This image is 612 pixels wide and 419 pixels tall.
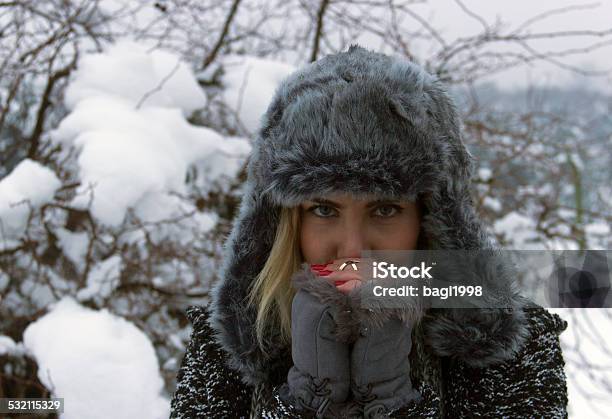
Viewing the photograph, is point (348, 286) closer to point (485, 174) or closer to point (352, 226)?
point (352, 226)

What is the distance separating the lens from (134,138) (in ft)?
6.88

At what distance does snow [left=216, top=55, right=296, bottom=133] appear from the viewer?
2412 mm

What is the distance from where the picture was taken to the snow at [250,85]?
95.0 inches

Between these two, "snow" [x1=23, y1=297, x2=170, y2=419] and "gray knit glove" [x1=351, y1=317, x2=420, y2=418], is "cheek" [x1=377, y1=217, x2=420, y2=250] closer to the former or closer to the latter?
"gray knit glove" [x1=351, y1=317, x2=420, y2=418]

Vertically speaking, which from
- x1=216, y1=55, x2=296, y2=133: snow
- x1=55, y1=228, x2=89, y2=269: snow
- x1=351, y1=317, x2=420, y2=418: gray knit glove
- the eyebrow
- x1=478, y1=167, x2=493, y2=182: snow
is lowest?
x1=351, y1=317, x2=420, y2=418: gray knit glove

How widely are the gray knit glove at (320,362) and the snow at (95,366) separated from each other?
916mm

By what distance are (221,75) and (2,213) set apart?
1.12 meters

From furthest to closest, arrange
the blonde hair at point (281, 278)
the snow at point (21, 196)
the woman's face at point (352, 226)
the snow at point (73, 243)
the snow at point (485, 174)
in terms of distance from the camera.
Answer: the snow at point (485, 174) → the snow at point (73, 243) → the snow at point (21, 196) → the blonde hair at point (281, 278) → the woman's face at point (352, 226)

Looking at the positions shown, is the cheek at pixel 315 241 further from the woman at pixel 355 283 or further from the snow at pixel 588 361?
the snow at pixel 588 361

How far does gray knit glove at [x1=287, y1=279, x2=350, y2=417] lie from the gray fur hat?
217mm

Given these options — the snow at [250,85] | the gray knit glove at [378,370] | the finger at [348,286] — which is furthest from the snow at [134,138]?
the gray knit glove at [378,370]

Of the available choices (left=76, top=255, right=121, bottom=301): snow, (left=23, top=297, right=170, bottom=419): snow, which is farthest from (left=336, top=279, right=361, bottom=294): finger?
(left=76, top=255, right=121, bottom=301): snow

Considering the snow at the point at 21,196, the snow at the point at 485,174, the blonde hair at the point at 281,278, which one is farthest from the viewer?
the snow at the point at 485,174

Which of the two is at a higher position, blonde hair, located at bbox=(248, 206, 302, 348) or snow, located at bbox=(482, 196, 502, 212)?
snow, located at bbox=(482, 196, 502, 212)
